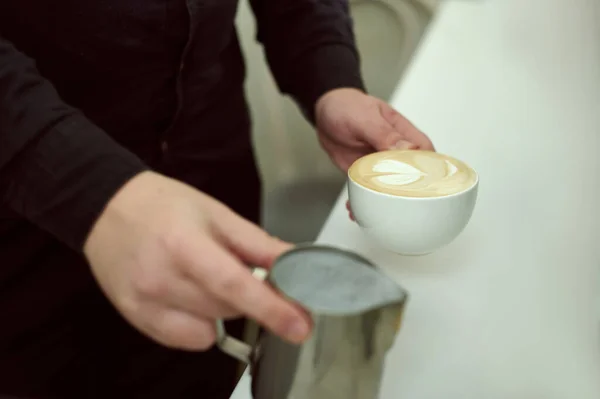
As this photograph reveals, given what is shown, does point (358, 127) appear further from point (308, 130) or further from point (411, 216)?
point (308, 130)

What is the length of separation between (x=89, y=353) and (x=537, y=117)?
0.55 m

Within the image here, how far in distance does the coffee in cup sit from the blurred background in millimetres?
811

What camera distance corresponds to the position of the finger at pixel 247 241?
12.8 inches

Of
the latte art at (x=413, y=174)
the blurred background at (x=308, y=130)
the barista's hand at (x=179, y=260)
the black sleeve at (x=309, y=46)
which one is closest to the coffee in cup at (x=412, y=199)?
the latte art at (x=413, y=174)

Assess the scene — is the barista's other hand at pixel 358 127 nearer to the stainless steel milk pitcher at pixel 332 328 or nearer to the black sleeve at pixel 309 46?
the black sleeve at pixel 309 46

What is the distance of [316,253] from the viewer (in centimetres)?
30

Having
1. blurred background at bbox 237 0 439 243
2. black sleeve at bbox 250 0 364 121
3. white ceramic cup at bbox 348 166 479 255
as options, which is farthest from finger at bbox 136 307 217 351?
blurred background at bbox 237 0 439 243

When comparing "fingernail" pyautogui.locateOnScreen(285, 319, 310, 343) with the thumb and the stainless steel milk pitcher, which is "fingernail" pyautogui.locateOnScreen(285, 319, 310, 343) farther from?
the thumb

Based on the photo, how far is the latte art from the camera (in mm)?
407

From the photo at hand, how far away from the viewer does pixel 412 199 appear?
39cm

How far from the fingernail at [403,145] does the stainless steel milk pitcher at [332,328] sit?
215 mm

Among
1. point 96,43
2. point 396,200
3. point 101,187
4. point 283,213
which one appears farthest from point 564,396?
point 283,213

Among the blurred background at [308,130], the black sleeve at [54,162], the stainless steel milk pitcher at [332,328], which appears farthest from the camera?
the blurred background at [308,130]

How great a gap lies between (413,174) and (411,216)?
4cm
